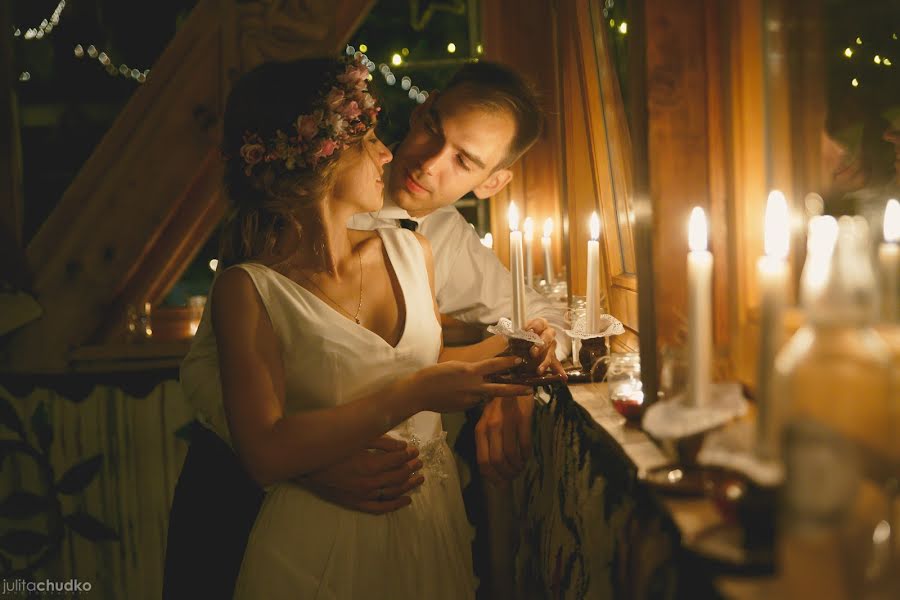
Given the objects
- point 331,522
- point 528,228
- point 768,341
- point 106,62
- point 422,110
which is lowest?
point 331,522

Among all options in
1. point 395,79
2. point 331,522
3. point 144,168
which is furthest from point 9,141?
point 331,522

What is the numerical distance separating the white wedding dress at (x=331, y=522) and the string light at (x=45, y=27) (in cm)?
308

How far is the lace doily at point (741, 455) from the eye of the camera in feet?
3.00

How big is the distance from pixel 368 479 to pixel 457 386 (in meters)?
0.40

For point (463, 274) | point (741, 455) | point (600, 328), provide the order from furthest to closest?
point (463, 274) → point (600, 328) → point (741, 455)

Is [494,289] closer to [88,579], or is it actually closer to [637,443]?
[637,443]

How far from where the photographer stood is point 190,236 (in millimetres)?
3781

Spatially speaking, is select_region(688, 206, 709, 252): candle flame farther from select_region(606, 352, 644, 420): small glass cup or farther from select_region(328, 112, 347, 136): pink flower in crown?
select_region(328, 112, 347, 136): pink flower in crown

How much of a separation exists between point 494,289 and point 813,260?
2.23m

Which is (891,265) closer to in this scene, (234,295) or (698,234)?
(698,234)

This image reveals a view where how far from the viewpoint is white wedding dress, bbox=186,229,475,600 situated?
1926 mm

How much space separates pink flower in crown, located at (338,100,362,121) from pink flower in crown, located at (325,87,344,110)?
16 mm

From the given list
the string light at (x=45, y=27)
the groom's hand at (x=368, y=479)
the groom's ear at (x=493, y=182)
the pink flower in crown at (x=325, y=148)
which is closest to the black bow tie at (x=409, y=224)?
the groom's ear at (x=493, y=182)

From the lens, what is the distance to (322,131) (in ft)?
6.61
